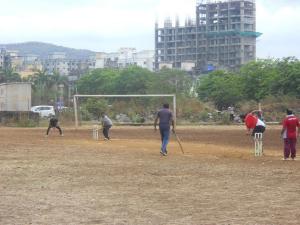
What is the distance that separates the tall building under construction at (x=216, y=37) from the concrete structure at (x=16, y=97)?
9730 cm

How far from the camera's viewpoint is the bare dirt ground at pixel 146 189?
10.4 meters

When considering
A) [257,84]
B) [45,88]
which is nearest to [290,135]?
[257,84]

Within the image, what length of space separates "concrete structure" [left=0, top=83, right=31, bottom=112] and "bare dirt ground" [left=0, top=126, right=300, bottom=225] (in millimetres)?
39810

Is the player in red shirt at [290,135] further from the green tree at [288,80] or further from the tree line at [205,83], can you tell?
the green tree at [288,80]

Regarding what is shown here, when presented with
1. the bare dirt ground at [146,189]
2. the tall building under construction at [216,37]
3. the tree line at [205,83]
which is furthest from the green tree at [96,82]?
the bare dirt ground at [146,189]

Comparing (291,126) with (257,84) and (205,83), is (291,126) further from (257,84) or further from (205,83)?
(205,83)

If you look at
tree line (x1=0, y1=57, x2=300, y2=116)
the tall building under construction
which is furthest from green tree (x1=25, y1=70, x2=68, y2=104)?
the tall building under construction

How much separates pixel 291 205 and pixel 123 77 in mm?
90504

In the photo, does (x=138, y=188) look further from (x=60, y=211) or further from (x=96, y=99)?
(x=96, y=99)

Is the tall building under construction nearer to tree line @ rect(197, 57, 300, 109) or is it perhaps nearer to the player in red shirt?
tree line @ rect(197, 57, 300, 109)

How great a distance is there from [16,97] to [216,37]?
4161 inches

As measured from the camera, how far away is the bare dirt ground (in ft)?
34.3

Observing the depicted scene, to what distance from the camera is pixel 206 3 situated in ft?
554

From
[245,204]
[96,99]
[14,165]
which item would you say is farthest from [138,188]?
[96,99]
